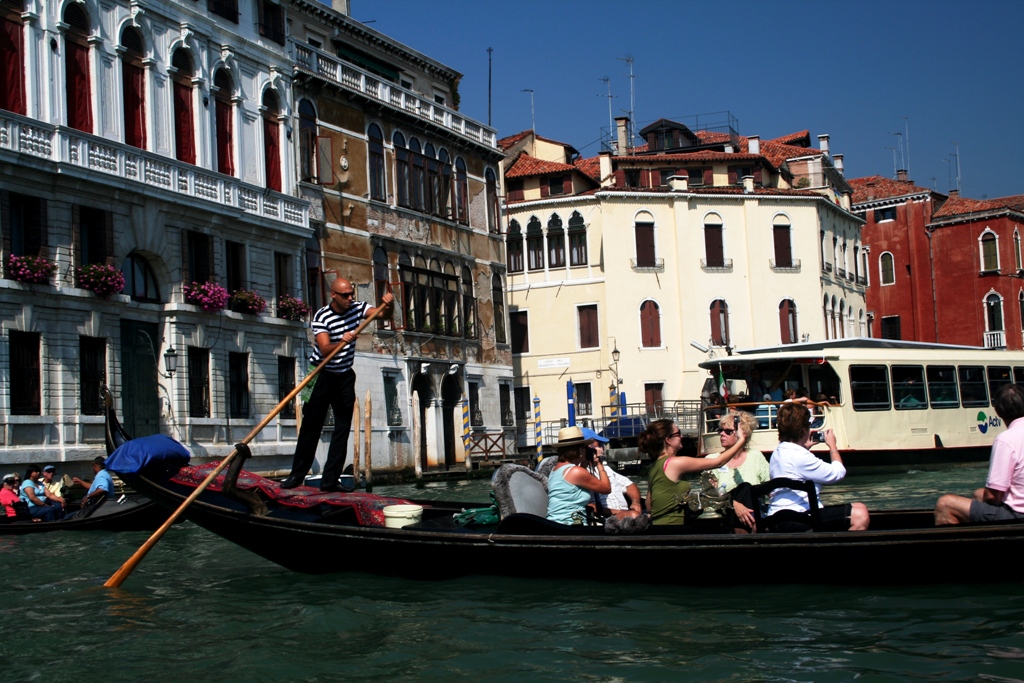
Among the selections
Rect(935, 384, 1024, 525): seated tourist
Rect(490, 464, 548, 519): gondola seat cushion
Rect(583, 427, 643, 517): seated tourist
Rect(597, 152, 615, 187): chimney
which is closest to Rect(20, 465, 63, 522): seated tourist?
Rect(583, 427, 643, 517): seated tourist

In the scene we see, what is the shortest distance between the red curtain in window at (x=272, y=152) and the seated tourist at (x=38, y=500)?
8464 millimetres

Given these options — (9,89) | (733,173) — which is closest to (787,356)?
(9,89)

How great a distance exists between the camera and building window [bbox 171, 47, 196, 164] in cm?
1820

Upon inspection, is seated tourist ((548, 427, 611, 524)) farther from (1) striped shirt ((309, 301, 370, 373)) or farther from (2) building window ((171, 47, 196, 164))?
(2) building window ((171, 47, 196, 164))

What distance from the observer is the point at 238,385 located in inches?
751

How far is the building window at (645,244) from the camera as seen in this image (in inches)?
1224

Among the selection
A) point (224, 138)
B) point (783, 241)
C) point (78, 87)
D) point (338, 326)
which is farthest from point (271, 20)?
point (783, 241)

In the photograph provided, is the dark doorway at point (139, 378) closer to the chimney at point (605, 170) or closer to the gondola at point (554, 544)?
the gondola at point (554, 544)

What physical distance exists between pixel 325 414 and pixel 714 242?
24667 mm

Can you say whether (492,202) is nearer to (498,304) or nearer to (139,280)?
(498,304)

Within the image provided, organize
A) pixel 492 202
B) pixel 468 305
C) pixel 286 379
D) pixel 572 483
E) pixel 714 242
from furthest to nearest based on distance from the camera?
1. pixel 714 242
2. pixel 492 202
3. pixel 468 305
4. pixel 286 379
5. pixel 572 483

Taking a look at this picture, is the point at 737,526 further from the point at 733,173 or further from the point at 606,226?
the point at 733,173

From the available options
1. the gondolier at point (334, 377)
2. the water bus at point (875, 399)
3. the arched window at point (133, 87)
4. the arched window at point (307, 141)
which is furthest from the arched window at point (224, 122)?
the gondolier at point (334, 377)

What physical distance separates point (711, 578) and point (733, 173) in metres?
27.3
